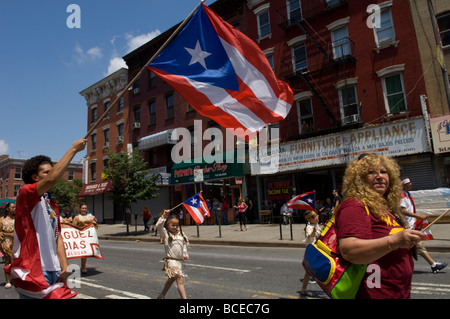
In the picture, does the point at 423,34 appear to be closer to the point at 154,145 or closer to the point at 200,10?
the point at 200,10

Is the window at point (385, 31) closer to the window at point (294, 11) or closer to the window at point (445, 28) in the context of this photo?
the window at point (445, 28)

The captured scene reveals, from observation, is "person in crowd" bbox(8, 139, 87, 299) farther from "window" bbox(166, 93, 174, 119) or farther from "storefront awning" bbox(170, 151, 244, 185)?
"window" bbox(166, 93, 174, 119)

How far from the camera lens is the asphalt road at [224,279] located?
5785 millimetres

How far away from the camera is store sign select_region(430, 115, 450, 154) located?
14.2 m

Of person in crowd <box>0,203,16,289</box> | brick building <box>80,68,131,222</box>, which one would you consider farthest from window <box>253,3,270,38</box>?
person in crowd <box>0,203,16,289</box>

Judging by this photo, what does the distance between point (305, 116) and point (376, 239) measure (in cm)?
1853

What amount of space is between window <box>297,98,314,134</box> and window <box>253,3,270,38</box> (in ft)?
18.4

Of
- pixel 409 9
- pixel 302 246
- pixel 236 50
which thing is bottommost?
pixel 302 246

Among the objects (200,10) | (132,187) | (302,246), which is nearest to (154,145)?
(132,187)

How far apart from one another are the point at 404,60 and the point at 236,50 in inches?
546

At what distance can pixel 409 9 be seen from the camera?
53.2 feet

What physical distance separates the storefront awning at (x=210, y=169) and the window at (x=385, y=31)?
10.7 metres

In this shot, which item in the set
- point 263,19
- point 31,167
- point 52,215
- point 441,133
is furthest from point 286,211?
point 263,19
